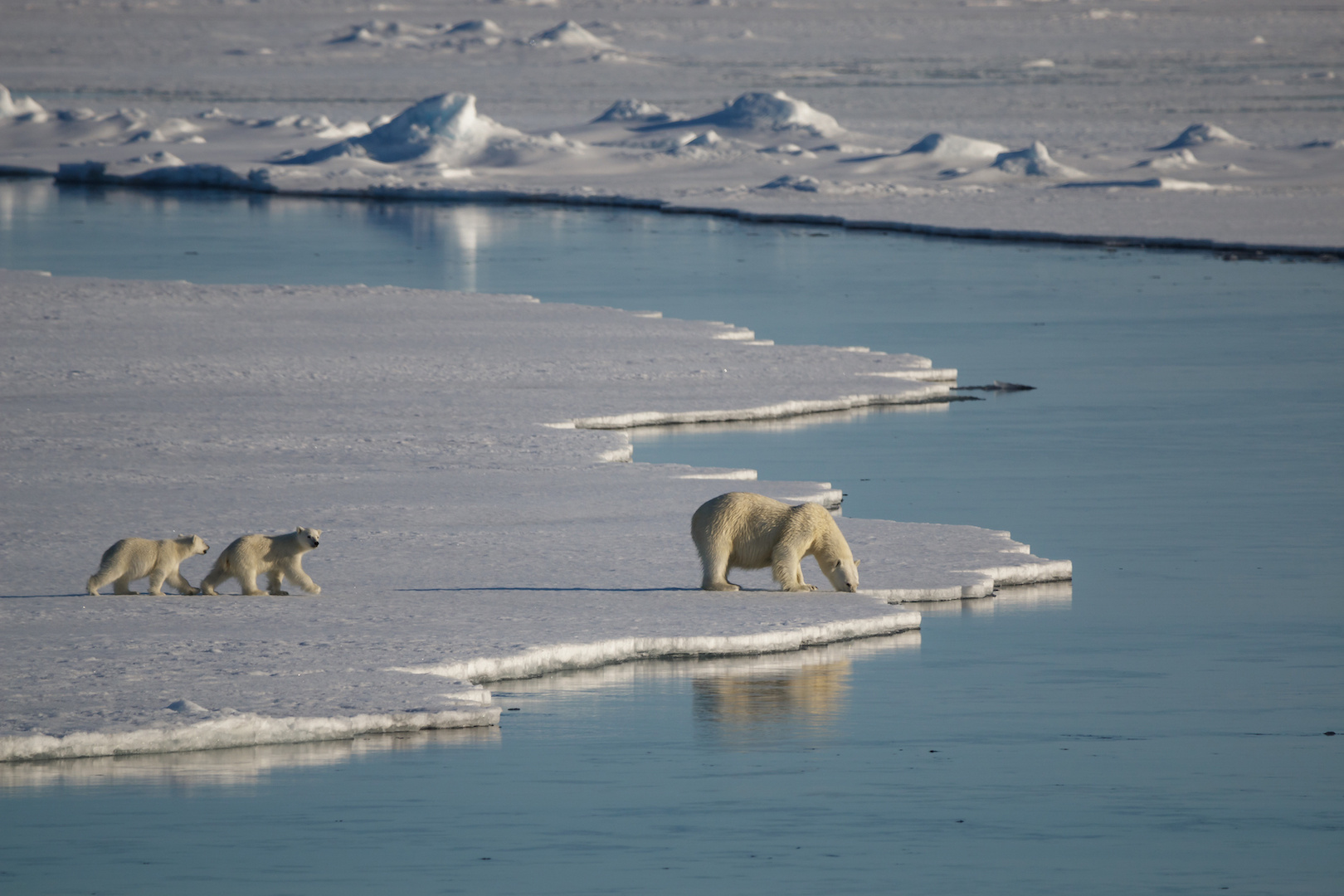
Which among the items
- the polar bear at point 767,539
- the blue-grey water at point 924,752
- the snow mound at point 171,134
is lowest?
the blue-grey water at point 924,752

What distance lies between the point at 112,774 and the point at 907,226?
26416 millimetres

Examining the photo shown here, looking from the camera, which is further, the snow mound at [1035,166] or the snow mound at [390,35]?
the snow mound at [390,35]

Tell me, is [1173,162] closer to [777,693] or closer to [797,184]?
[797,184]

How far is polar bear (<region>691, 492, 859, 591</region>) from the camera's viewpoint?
9023mm

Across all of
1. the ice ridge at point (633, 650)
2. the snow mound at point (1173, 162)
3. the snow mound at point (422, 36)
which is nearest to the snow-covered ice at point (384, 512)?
the ice ridge at point (633, 650)

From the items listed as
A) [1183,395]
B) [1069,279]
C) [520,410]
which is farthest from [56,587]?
[1069,279]

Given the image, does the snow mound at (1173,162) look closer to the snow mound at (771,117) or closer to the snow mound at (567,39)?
the snow mound at (771,117)

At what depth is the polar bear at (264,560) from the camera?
8.90 meters

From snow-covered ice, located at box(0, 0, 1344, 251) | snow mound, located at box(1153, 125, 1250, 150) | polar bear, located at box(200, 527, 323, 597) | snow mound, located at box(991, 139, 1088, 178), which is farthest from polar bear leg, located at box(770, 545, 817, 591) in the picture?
snow mound, located at box(1153, 125, 1250, 150)

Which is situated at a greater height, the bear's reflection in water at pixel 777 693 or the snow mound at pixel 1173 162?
the snow mound at pixel 1173 162

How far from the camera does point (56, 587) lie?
30.1 ft

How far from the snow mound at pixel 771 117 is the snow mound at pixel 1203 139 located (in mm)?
7642

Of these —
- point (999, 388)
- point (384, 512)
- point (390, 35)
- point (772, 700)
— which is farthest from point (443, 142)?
point (390, 35)

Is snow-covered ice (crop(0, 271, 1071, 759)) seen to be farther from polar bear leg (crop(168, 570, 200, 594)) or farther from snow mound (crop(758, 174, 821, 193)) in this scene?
snow mound (crop(758, 174, 821, 193))
